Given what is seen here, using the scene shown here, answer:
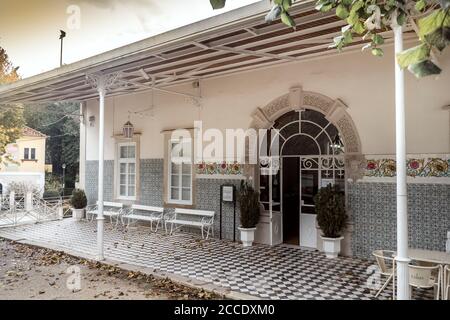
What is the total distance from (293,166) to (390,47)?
2.86m

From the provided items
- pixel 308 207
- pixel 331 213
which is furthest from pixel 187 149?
pixel 331 213

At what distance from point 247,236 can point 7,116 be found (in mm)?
8393

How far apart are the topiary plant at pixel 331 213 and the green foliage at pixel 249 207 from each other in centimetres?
133

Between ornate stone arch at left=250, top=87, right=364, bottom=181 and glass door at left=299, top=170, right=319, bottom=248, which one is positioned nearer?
ornate stone arch at left=250, top=87, right=364, bottom=181

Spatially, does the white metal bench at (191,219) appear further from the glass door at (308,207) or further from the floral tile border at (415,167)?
the floral tile border at (415,167)

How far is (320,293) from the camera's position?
4.32 metres

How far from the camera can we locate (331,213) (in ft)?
19.5

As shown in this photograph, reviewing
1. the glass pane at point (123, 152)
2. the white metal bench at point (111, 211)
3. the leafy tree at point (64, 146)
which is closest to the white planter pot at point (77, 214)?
the white metal bench at point (111, 211)

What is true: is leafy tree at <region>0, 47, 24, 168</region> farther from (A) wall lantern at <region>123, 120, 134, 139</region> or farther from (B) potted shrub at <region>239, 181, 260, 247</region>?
(B) potted shrub at <region>239, 181, 260, 247</region>

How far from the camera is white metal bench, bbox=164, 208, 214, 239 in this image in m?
7.68

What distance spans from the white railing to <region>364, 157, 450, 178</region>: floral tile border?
886 cm

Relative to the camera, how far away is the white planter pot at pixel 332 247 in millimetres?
5973

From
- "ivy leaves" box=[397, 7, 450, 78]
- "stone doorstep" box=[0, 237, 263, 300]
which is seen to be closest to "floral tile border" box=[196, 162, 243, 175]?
"stone doorstep" box=[0, 237, 263, 300]
